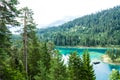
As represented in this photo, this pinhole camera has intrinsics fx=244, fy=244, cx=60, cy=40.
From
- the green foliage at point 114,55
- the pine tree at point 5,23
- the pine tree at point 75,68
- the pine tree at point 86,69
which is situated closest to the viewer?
the pine tree at point 5,23

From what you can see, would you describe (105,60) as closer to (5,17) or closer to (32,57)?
(32,57)

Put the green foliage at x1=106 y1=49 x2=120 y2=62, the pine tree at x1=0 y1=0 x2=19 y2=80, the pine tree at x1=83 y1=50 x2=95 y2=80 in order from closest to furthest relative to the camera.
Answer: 1. the pine tree at x1=0 y1=0 x2=19 y2=80
2. the pine tree at x1=83 y1=50 x2=95 y2=80
3. the green foliage at x1=106 y1=49 x2=120 y2=62

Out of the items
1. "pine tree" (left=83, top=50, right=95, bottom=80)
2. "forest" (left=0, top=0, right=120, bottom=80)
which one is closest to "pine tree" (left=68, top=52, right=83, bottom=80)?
"forest" (left=0, top=0, right=120, bottom=80)

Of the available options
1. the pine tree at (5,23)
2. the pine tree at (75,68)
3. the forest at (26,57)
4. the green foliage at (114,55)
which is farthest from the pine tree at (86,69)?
the green foliage at (114,55)

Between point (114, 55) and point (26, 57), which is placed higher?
point (26, 57)

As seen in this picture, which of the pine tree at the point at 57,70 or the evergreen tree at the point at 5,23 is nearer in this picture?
the evergreen tree at the point at 5,23

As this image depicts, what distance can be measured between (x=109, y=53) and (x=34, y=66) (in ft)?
412

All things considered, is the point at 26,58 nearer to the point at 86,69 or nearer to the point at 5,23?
the point at 86,69

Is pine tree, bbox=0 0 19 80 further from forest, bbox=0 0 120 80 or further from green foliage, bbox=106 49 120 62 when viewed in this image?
green foliage, bbox=106 49 120 62

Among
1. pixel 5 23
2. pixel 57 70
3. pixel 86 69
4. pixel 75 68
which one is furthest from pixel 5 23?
pixel 86 69

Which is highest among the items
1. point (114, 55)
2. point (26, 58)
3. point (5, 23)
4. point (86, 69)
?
point (5, 23)

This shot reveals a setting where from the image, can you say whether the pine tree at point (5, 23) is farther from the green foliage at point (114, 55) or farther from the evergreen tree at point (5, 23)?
the green foliage at point (114, 55)

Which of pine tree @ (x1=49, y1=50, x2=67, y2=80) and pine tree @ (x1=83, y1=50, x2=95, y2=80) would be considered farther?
pine tree @ (x1=83, y1=50, x2=95, y2=80)

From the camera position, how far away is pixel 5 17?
696 inches
